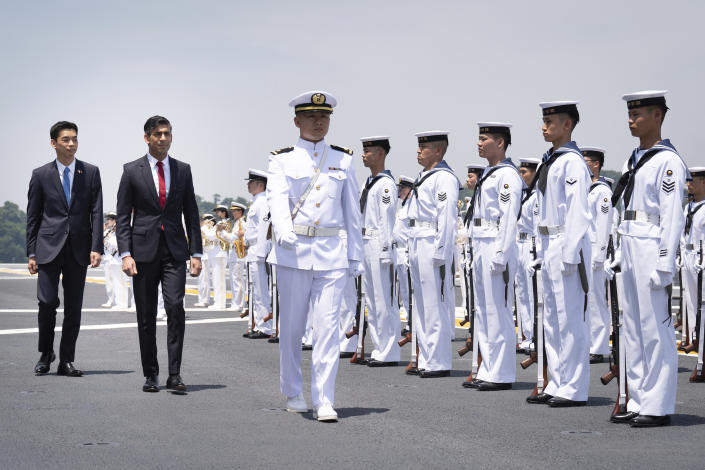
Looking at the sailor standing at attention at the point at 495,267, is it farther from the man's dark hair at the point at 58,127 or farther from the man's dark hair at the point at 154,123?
the man's dark hair at the point at 58,127

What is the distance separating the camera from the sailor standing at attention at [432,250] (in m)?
10.7

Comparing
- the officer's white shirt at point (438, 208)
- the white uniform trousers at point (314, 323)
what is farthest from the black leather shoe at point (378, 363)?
the white uniform trousers at point (314, 323)

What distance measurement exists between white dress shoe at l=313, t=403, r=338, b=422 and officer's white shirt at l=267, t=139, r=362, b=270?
1.11 m

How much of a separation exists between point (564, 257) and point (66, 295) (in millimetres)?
5274

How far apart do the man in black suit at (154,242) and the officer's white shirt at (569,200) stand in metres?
3.34

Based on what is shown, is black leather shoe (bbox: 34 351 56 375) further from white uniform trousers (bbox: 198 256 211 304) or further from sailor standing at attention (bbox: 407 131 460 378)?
white uniform trousers (bbox: 198 256 211 304)

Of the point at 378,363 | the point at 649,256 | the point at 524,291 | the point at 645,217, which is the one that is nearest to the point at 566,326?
the point at 649,256

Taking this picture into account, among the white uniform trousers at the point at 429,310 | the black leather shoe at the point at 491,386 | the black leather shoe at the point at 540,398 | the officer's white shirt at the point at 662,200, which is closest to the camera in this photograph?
the officer's white shirt at the point at 662,200

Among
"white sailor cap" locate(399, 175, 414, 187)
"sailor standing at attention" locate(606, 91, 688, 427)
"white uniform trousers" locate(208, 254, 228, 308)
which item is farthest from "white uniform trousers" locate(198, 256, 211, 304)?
"sailor standing at attention" locate(606, 91, 688, 427)

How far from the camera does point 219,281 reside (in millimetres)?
23344

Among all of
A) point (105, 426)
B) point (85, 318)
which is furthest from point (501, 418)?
point (85, 318)

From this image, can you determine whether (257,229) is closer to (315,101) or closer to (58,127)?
(58,127)

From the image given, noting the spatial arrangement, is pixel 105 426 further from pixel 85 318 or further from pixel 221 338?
pixel 85 318

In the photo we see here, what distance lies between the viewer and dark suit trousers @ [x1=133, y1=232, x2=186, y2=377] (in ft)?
30.4
